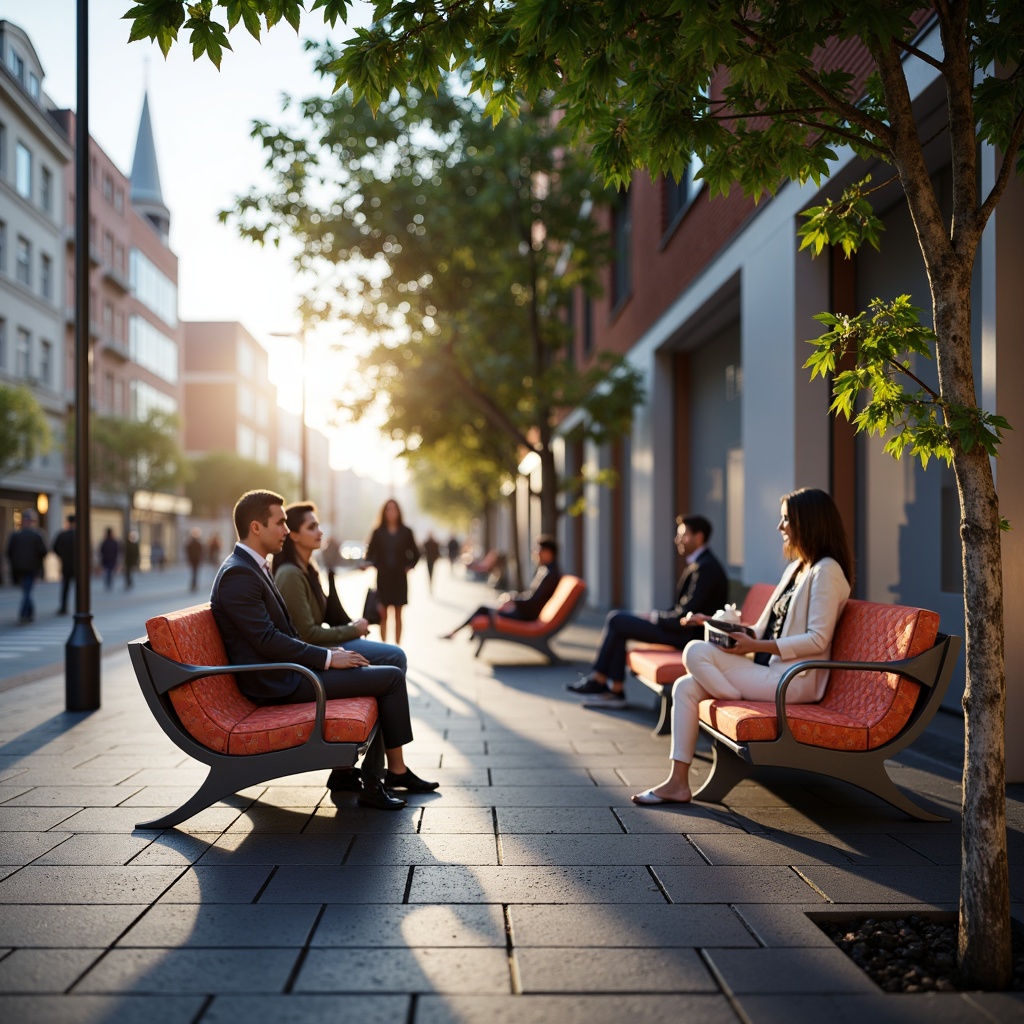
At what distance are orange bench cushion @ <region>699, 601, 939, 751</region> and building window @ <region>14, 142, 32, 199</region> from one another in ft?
121

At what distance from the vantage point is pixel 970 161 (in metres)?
3.47

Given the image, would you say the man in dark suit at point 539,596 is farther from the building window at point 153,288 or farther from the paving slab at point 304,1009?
the building window at point 153,288

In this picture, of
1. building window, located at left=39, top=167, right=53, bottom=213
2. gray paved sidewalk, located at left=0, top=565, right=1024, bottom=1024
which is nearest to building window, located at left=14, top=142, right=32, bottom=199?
building window, located at left=39, top=167, right=53, bottom=213

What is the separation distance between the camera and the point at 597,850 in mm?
4496

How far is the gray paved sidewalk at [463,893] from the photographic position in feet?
9.77

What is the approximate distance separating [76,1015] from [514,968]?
1.27m

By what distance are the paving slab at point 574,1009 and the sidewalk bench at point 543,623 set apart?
872cm

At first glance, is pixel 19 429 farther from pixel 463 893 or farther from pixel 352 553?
pixel 352 553

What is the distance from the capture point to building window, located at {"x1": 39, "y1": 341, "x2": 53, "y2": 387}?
3822 centimetres

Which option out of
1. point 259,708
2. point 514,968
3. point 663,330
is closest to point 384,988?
point 514,968

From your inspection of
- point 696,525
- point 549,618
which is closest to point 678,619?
point 696,525

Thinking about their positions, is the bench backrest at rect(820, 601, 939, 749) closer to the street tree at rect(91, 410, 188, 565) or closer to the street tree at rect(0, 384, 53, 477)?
the street tree at rect(0, 384, 53, 477)

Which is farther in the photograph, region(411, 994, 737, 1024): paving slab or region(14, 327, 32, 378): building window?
region(14, 327, 32, 378): building window

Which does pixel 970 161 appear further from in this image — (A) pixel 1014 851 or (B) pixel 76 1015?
(B) pixel 76 1015
